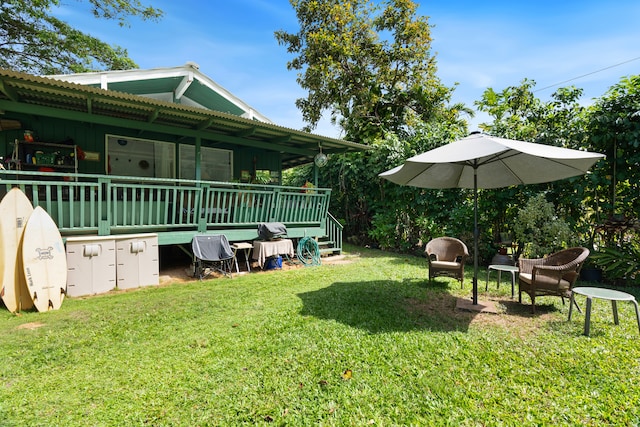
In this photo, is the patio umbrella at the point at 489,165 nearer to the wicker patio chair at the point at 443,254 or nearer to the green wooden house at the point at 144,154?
the wicker patio chair at the point at 443,254

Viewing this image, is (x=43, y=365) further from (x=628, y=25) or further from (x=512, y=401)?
(x=628, y=25)

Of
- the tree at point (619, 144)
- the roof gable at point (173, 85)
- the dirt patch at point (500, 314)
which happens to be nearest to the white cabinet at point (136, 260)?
the roof gable at point (173, 85)

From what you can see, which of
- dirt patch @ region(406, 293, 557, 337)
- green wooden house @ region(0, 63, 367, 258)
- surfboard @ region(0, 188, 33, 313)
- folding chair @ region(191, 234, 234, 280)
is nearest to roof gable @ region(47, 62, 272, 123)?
green wooden house @ region(0, 63, 367, 258)

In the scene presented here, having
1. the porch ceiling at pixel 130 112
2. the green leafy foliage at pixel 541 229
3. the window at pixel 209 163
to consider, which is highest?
the porch ceiling at pixel 130 112

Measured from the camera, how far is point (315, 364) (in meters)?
2.79

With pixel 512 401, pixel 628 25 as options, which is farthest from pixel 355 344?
pixel 628 25

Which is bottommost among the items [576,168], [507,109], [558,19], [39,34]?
[576,168]

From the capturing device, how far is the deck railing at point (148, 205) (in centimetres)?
520

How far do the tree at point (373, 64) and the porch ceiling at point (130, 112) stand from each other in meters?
7.54

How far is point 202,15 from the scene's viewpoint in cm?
978

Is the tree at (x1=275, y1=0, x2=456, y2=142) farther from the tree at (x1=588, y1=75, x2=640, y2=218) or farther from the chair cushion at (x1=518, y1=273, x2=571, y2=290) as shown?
the chair cushion at (x1=518, y1=273, x2=571, y2=290)

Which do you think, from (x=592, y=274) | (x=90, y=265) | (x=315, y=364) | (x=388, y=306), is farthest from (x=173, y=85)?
(x=592, y=274)

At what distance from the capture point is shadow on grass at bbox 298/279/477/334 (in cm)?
372

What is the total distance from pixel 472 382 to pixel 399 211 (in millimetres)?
7350
